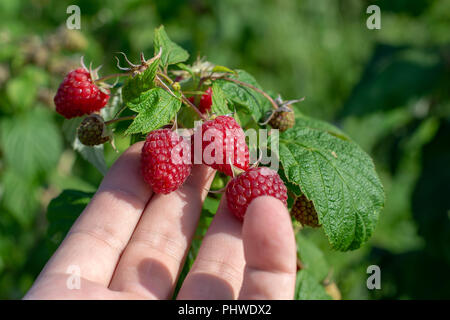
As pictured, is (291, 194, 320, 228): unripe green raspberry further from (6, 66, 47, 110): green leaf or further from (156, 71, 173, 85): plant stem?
(6, 66, 47, 110): green leaf

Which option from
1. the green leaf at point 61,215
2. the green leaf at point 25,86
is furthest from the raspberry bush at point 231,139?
the green leaf at point 25,86

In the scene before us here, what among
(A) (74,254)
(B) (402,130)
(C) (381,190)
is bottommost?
(A) (74,254)

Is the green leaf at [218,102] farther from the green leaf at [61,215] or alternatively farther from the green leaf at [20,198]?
the green leaf at [20,198]

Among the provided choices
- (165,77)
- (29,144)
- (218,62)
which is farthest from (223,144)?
(218,62)

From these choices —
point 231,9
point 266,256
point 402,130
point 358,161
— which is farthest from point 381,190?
point 231,9

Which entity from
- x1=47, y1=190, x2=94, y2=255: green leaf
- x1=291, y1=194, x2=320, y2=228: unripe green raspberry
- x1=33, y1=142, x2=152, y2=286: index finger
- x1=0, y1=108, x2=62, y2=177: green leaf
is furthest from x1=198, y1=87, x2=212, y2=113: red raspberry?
x1=0, y1=108, x2=62, y2=177: green leaf
